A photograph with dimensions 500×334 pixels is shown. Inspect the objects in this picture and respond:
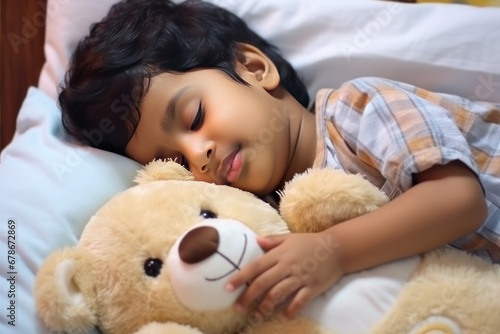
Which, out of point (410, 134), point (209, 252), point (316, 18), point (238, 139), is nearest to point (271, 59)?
point (316, 18)

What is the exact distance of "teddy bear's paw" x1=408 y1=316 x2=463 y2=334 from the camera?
0.68 meters

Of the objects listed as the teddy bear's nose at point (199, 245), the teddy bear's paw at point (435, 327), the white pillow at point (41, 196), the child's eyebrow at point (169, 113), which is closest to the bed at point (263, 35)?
the white pillow at point (41, 196)

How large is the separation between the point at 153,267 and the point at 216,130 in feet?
0.88

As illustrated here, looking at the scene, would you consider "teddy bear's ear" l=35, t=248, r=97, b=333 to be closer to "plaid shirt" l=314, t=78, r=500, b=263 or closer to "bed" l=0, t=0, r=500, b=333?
"bed" l=0, t=0, r=500, b=333

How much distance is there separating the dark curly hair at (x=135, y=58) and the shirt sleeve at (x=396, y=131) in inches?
8.5

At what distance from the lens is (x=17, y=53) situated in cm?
133

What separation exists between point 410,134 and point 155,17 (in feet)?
1.74

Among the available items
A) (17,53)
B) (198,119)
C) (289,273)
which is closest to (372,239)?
(289,273)

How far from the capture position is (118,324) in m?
0.71

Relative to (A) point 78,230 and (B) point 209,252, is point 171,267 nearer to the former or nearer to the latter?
(B) point 209,252

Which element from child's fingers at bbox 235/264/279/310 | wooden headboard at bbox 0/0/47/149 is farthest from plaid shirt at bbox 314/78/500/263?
wooden headboard at bbox 0/0/47/149

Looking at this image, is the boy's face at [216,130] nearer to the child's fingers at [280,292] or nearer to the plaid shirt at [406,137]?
the plaid shirt at [406,137]

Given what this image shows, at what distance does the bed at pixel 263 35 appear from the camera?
0.84 meters

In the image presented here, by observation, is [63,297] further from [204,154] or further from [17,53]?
[17,53]
